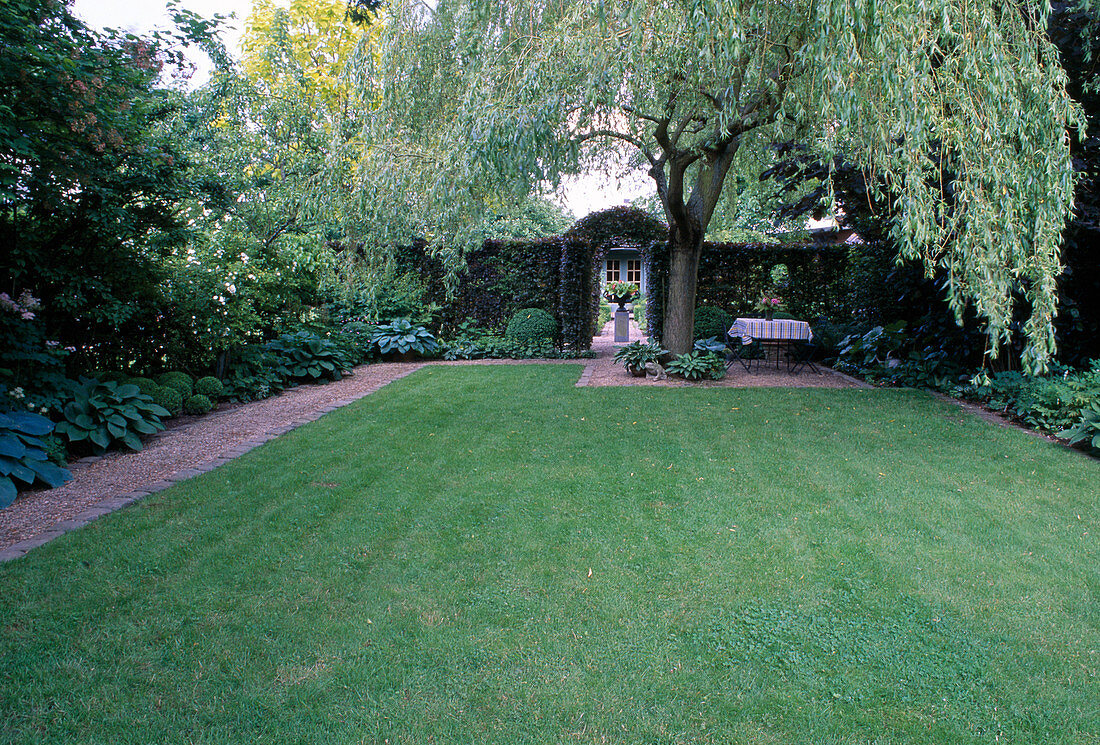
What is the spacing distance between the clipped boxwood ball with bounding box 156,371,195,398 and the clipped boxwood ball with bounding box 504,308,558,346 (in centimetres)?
541

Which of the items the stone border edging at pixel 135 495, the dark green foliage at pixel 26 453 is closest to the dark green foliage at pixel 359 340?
the stone border edging at pixel 135 495

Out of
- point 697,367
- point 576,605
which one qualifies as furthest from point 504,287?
point 576,605

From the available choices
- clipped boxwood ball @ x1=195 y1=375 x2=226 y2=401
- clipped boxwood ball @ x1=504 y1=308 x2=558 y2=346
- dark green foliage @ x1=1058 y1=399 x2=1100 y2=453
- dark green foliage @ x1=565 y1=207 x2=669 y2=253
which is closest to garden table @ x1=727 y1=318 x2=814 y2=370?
dark green foliage @ x1=565 y1=207 x2=669 y2=253

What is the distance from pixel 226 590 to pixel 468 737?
1.41 metres

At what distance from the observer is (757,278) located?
11.2m

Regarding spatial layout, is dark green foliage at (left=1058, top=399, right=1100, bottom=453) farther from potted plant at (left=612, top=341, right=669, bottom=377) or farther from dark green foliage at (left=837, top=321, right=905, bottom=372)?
potted plant at (left=612, top=341, right=669, bottom=377)

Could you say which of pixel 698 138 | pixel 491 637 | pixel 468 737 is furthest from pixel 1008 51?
pixel 468 737

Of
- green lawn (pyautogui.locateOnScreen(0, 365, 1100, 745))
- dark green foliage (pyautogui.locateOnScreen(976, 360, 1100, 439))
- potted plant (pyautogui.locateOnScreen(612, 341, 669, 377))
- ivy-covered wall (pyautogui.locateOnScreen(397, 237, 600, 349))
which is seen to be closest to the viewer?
green lawn (pyautogui.locateOnScreen(0, 365, 1100, 745))

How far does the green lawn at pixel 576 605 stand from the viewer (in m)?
1.93

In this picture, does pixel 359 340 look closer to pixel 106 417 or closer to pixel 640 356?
pixel 640 356

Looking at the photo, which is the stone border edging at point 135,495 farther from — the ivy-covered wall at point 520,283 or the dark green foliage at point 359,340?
the ivy-covered wall at point 520,283

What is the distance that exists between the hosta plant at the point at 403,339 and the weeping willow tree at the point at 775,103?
160 inches

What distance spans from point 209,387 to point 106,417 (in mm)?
1595

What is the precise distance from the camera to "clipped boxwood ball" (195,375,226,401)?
6.47 metres
